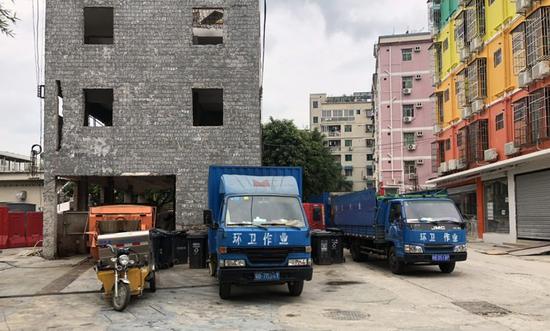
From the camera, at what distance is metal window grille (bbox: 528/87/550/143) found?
70.6ft

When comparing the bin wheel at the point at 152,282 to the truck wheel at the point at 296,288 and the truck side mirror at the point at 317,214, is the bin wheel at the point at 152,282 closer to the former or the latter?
the truck wheel at the point at 296,288

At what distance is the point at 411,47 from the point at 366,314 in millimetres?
51270

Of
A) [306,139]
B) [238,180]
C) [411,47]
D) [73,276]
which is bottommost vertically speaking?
[73,276]

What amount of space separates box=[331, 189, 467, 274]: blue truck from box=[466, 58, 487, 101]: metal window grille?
14678 millimetres

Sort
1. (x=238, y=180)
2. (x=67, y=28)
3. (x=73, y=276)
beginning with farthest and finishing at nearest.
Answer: (x=67, y=28), (x=73, y=276), (x=238, y=180)

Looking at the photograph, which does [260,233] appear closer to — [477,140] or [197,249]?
[197,249]

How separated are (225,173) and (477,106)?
65.7 feet

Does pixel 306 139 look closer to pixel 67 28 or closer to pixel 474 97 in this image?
pixel 474 97

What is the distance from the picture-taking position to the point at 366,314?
9398mm

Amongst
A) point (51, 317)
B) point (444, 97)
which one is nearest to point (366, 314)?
point (51, 317)

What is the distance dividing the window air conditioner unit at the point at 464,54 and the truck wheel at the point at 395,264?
61.5 ft

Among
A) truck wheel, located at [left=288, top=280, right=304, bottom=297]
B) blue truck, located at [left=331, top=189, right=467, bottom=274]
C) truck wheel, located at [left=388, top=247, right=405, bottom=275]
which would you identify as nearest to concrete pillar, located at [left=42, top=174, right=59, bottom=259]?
blue truck, located at [left=331, top=189, right=467, bottom=274]

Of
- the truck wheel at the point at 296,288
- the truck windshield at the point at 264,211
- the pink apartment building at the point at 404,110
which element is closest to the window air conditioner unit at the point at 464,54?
the truck windshield at the point at 264,211

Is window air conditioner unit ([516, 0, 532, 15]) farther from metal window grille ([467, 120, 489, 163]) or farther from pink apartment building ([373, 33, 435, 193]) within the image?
pink apartment building ([373, 33, 435, 193])
